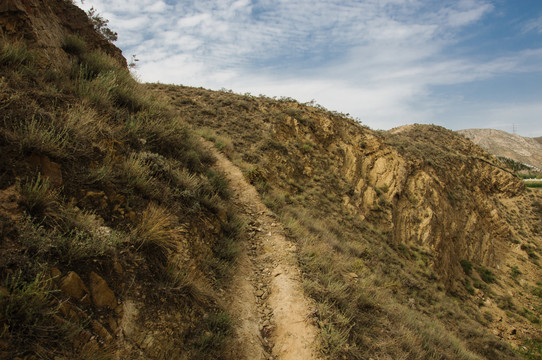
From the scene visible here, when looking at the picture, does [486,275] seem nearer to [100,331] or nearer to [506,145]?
[100,331]

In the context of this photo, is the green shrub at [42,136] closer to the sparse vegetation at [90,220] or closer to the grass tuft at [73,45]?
the sparse vegetation at [90,220]

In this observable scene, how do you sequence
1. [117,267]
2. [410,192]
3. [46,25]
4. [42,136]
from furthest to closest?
[410,192]
[46,25]
[42,136]
[117,267]

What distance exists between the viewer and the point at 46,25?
5.47m

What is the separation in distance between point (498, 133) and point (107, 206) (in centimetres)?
13712

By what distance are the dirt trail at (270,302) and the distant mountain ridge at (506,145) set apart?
3936 inches

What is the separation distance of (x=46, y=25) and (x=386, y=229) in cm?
1587

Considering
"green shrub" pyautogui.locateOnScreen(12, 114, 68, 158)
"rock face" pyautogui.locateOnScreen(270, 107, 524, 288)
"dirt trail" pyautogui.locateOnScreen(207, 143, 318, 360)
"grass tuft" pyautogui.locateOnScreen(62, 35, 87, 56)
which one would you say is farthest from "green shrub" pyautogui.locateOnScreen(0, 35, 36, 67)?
"rock face" pyautogui.locateOnScreen(270, 107, 524, 288)

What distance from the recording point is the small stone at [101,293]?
2.71 metres

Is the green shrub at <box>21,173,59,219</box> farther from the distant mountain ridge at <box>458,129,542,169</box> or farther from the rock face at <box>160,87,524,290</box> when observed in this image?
the distant mountain ridge at <box>458,129,542,169</box>

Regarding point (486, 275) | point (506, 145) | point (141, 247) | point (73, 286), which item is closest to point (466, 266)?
point (486, 275)

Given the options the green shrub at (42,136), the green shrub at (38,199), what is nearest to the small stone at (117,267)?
the green shrub at (38,199)

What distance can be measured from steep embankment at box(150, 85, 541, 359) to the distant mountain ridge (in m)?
78.9

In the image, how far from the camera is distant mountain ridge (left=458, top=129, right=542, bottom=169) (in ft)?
282

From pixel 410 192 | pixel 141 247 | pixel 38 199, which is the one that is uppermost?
pixel 410 192
